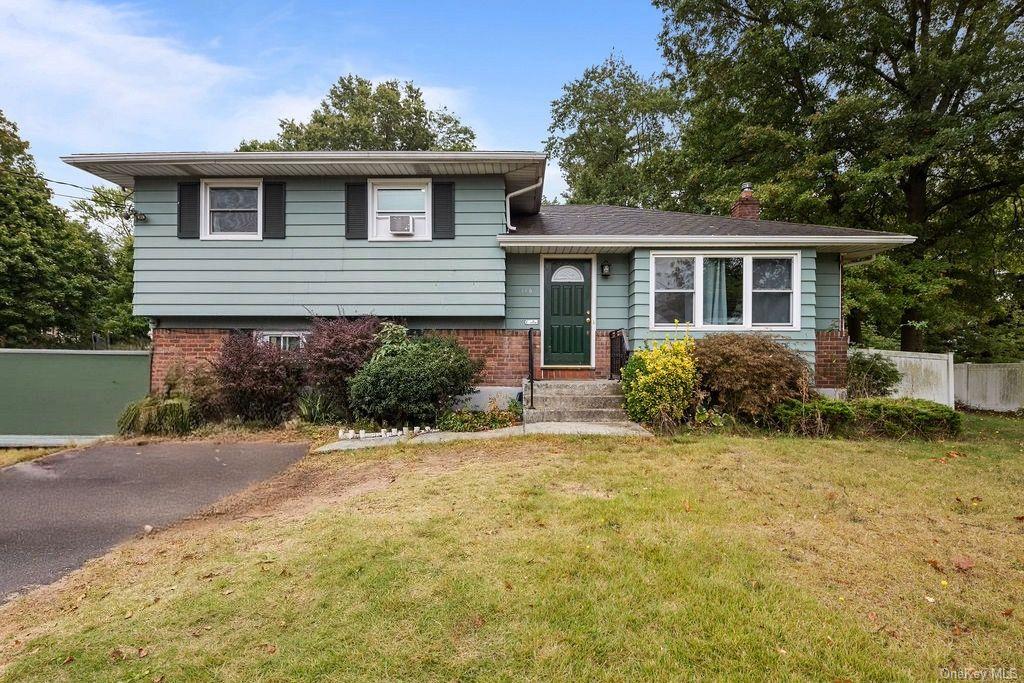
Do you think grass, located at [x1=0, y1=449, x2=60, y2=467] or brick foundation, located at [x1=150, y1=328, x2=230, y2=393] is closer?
grass, located at [x1=0, y1=449, x2=60, y2=467]

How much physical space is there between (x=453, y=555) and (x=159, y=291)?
8.94m

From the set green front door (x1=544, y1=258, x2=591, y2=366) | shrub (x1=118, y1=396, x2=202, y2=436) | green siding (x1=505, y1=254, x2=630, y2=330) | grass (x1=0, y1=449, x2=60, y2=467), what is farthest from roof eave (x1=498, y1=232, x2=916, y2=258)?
grass (x1=0, y1=449, x2=60, y2=467)

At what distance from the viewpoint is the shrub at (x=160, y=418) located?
814cm

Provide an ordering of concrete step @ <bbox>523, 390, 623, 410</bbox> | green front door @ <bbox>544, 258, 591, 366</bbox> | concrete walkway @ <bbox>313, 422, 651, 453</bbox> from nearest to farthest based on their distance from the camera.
→ 1. concrete walkway @ <bbox>313, 422, 651, 453</bbox>
2. concrete step @ <bbox>523, 390, 623, 410</bbox>
3. green front door @ <bbox>544, 258, 591, 366</bbox>

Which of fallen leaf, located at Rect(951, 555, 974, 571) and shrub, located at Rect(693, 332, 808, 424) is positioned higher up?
shrub, located at Rect(693, 332, 808, 424)

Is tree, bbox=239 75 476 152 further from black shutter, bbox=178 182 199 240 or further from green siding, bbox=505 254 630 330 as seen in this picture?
green siding, bbox=505 254 630 330

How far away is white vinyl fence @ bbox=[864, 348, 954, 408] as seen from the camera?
9.96 m

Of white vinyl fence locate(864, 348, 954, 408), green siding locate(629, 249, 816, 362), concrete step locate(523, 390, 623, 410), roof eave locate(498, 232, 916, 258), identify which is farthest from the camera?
white vinyl fence locate(864, 348, 954, 408)

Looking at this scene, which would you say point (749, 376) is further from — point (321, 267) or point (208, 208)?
point (208, 208)

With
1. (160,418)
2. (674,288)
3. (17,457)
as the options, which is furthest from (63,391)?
(674,288)

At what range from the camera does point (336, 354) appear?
8258 mm

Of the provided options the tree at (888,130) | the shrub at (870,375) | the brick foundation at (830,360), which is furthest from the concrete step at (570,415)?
the tree at (888,130)

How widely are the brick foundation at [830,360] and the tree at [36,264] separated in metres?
24.1

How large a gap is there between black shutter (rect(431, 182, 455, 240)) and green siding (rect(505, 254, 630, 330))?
131 centimetres
